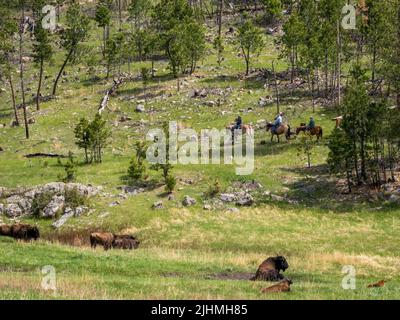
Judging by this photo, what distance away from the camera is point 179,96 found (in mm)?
74438

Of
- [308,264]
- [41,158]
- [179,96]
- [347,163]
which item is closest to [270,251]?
[308,264]

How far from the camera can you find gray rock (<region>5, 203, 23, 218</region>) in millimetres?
41500

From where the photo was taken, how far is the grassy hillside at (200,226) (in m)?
22.1

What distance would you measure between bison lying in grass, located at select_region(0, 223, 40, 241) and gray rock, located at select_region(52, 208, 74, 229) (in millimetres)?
2576

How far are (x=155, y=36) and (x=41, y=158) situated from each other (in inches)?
1468

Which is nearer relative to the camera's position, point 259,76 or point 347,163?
point 347,163

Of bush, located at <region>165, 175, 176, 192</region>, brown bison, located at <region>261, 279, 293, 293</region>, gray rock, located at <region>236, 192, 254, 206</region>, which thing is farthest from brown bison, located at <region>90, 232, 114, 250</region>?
brown bison, located at <region>261, 279, 293, 293</region>

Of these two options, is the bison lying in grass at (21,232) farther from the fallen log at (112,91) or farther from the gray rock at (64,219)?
the fallen log at (112,91)

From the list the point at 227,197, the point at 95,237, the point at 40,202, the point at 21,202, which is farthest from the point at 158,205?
the point at 21,202

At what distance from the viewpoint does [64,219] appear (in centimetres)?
4047

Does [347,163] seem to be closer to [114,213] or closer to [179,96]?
[114,213]

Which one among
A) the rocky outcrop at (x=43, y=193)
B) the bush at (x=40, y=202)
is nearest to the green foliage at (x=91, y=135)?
the rocky outcrop at (x=43, y=193)

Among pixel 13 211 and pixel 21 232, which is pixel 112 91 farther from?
pixel 21 232

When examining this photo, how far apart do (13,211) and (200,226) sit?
14978mm
